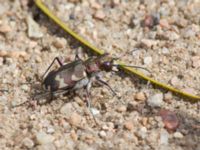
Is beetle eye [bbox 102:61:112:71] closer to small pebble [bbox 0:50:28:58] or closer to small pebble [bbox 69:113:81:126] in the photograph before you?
small pebble [bbox 69:113:81:126]

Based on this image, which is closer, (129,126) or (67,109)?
(129,126)

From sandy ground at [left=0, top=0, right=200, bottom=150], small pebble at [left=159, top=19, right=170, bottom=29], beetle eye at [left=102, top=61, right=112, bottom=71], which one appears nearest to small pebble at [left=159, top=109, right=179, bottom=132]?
sandy ground at [left=0, top=0, right=200, bottom=150]

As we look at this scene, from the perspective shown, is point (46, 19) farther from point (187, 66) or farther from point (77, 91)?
point (187, 66)

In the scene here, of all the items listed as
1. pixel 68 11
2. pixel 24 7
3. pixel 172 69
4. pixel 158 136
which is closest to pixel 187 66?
pixel 172 69

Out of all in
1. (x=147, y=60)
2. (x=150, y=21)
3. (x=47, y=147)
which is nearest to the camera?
(x=47, y=147)

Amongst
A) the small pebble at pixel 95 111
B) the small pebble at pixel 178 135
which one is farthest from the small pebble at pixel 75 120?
the small pebble at pixel 178 135

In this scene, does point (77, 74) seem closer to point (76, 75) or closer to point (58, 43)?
point (76, 75)

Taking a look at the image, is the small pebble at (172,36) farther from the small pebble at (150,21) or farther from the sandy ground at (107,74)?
the small pebble at (150,21)

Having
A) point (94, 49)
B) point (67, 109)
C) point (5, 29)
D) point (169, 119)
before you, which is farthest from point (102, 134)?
point (5, 29)
